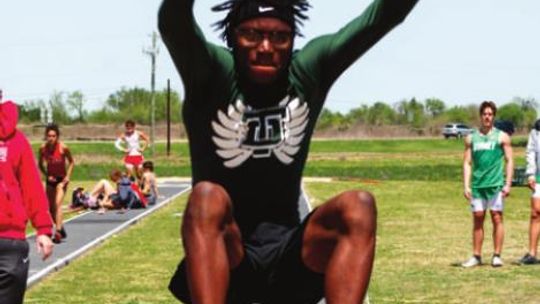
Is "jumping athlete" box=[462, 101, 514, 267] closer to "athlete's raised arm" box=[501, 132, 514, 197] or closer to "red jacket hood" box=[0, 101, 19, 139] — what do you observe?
"athlete's raised arm" box=[501, 132, 514, 197]

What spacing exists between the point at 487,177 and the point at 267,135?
8.29 m

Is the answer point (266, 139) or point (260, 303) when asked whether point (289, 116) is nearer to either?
point (266, 139)

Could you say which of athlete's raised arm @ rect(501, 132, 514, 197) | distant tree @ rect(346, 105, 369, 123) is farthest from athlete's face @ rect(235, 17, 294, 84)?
distant tree @ rect(346, 105, 369, 123)

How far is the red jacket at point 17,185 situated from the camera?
6316 millimetres

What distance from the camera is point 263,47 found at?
452cm

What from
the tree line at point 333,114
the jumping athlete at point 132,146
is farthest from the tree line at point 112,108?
the jumping athlete at point 132,146

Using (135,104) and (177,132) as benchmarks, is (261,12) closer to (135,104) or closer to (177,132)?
(177,132)

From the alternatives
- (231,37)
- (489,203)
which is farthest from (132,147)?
(231,37)

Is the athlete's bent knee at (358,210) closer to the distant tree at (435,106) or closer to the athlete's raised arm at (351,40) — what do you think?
the athlete's raised arm at (351,40)

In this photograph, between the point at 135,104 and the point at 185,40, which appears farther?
the point at 135,104

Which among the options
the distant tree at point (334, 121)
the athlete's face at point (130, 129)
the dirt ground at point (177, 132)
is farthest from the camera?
the distant tree at point (334, 121)

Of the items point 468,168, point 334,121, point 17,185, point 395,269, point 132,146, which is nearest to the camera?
point 17,185

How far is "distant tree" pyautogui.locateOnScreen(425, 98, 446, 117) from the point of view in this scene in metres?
159

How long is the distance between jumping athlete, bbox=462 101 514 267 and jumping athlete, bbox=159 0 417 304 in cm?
787
